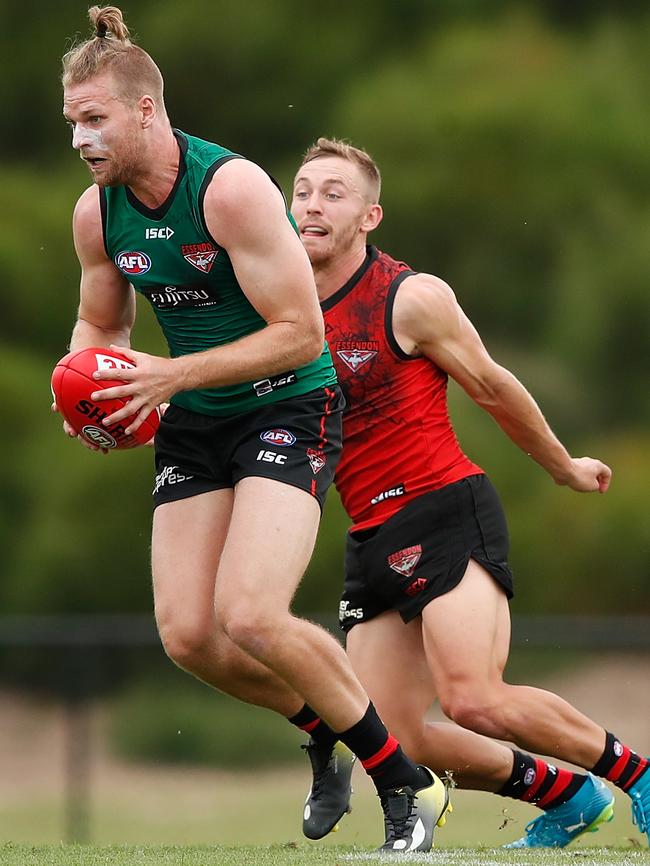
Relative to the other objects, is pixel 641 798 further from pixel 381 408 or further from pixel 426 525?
pixel 381 408

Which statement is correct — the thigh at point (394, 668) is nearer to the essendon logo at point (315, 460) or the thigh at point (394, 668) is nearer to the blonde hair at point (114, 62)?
the essendon logo at point (315, 460)

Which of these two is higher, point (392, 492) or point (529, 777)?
point (392, 492)

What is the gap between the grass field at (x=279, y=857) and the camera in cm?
415

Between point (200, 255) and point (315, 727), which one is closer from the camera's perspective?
point (200, 255)

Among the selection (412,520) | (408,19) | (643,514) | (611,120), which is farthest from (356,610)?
(408,19)

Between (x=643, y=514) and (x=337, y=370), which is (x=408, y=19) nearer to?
(x=643, y=514)

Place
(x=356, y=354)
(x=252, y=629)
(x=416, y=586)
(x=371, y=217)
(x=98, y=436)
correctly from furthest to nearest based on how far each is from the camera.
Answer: (x=371, y=217) < (x=356, y=354) < (x=416, y=586) < (x=98, y=436) < (x=252, y=629)

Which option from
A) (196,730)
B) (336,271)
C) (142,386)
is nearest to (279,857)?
(142,386)

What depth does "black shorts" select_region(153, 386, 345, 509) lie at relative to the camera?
14.0ft

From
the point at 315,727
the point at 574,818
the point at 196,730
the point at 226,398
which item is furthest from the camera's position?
the point at 196,730

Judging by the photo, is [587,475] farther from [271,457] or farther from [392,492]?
[271,457]

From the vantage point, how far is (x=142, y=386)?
159 inches

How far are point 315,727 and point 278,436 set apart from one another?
2.92ft

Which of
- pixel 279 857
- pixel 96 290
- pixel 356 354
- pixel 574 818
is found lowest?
pixel 574 818
